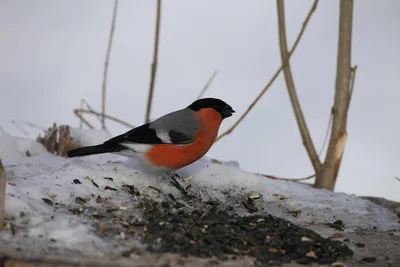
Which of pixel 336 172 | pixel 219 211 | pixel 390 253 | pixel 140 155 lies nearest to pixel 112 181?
pixel 140 155

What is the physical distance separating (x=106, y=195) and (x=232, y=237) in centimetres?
48

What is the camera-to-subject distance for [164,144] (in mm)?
2527

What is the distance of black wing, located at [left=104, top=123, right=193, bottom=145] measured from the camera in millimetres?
2520

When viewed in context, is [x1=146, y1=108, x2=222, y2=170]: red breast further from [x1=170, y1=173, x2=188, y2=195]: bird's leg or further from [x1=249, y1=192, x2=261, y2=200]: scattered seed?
[x1=249, y1=192, x2=261, y2=200]: scattered seed

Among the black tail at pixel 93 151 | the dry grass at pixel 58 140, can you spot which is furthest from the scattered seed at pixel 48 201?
the dry grass at pixel 58 140

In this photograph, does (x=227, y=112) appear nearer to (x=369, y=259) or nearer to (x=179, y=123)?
(x=179, y=123)

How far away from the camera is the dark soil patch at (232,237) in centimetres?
187

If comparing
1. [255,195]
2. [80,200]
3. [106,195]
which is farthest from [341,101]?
[80,200]

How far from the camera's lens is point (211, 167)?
2734mm

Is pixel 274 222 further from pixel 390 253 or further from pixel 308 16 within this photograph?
pixel 308 16

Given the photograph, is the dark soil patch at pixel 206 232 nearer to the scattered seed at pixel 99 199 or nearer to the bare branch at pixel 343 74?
the scattered seed at pixel 99 199

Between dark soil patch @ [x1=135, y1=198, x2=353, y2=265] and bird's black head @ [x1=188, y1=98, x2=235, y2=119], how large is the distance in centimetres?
57

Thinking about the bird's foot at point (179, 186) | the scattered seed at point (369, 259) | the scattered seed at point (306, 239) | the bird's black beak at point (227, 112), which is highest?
the bird's black beak at point (227, 112)

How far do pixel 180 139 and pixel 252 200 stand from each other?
336 mm
